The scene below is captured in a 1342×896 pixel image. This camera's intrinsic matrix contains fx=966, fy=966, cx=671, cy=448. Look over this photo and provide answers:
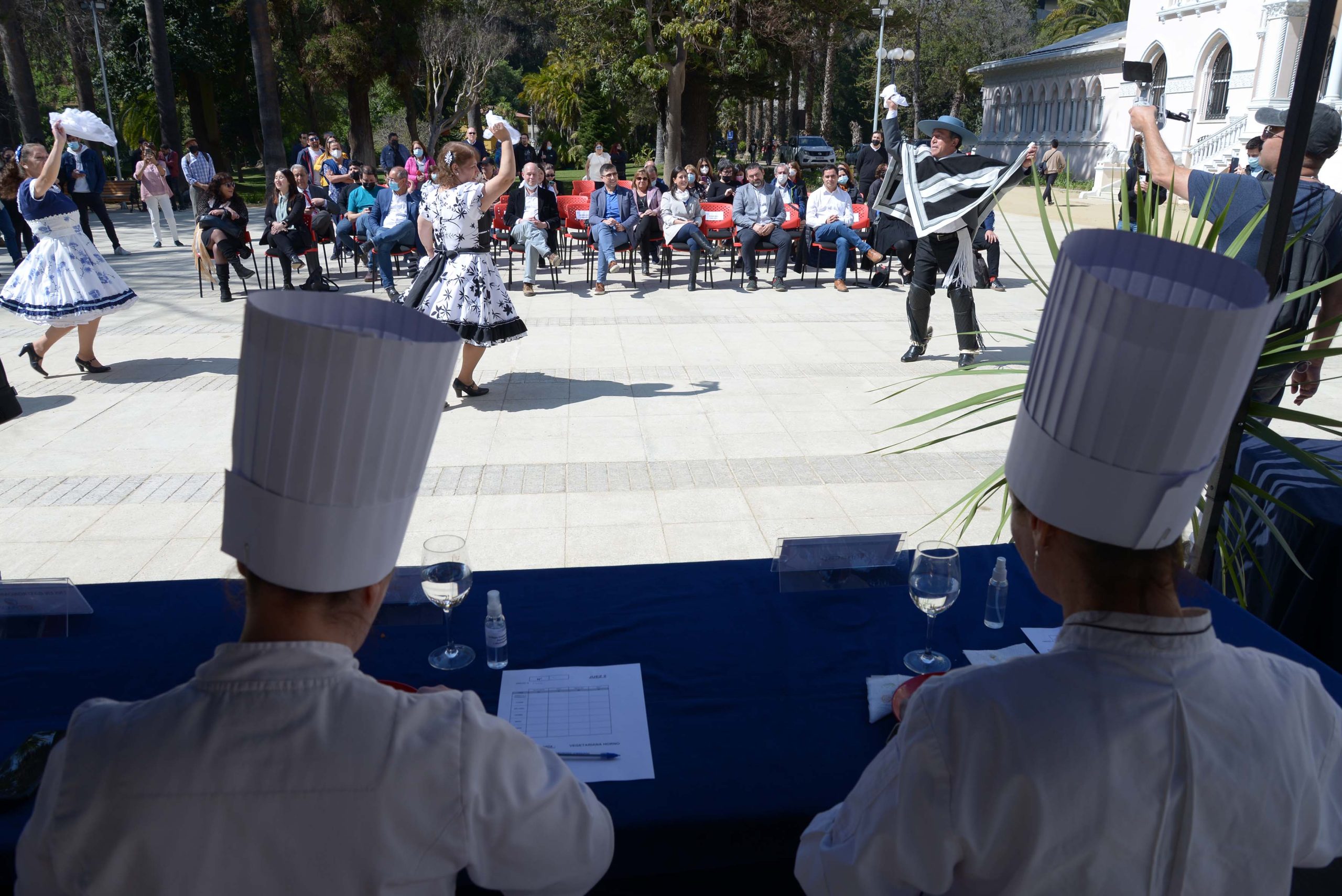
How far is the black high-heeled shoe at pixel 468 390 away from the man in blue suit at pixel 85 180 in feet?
33.1

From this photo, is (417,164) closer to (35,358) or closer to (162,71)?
(162,71)

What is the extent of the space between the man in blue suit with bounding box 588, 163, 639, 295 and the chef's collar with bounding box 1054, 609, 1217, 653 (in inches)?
426

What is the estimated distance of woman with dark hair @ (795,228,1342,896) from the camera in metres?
1.21

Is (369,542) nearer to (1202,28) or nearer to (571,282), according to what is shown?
(571,282)

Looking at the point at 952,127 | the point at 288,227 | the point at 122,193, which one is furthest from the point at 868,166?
the point at 122,193

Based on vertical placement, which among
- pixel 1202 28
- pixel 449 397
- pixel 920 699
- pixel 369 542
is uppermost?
pixel 1202 28

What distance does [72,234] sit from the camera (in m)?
7.54

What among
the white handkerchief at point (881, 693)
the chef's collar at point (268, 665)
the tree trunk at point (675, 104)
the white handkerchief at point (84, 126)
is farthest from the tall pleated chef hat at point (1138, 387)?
the tree trunk at point (675, 104)

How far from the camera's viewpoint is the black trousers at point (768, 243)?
11.9 metres

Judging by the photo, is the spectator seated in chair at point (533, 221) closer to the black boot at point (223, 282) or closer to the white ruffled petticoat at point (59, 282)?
the black boot at point (223, 282)

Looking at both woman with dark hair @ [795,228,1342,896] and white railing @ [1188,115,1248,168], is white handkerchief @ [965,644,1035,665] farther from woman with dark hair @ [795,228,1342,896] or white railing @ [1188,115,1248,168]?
white railing @ [1188,115,1248,168]

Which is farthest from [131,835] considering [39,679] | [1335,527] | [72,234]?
[72,234]

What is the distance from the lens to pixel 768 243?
Result: 12.2 m

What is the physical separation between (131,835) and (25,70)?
23743 mm
